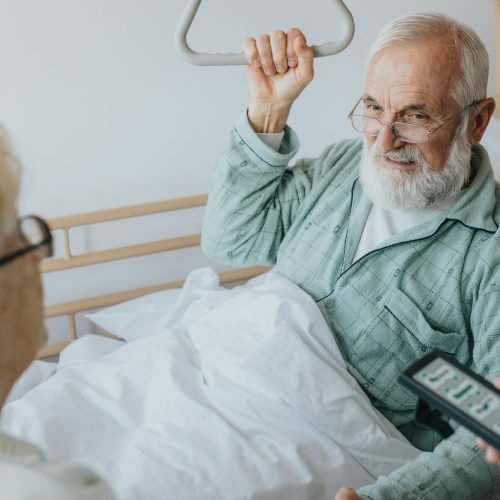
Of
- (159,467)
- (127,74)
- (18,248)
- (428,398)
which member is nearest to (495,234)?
(428,398)

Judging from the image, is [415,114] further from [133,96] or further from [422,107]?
[133,96]

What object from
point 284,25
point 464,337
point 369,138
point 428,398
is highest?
point 284,25

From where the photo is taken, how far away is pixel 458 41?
4.43 ft

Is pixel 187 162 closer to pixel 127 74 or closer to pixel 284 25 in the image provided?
pixel 127 74

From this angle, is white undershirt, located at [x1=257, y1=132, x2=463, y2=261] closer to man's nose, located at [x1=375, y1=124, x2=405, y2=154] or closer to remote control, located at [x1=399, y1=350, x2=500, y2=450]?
man's nose, located at [x1=375, y1=124, x2=405, y2=154]

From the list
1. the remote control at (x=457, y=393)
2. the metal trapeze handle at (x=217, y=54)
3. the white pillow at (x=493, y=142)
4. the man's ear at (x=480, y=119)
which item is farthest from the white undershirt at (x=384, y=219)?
the white pillow at (x=493, y=142)

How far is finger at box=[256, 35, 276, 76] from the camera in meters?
1.38

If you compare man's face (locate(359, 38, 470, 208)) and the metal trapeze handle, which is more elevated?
the metal trapeze handle

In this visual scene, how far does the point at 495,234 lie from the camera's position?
133 centimetres

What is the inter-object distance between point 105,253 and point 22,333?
1129 millimetres

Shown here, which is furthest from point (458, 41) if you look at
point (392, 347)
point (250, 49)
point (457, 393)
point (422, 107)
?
point (457, 393)

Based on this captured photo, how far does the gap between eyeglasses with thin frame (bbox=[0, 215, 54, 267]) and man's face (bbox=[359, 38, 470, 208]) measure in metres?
0.74

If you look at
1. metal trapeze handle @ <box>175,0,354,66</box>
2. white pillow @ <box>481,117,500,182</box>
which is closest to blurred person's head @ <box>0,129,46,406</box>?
metal trapeze handle @ <box>175,0,354,66</box>

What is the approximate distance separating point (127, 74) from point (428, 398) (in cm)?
125
